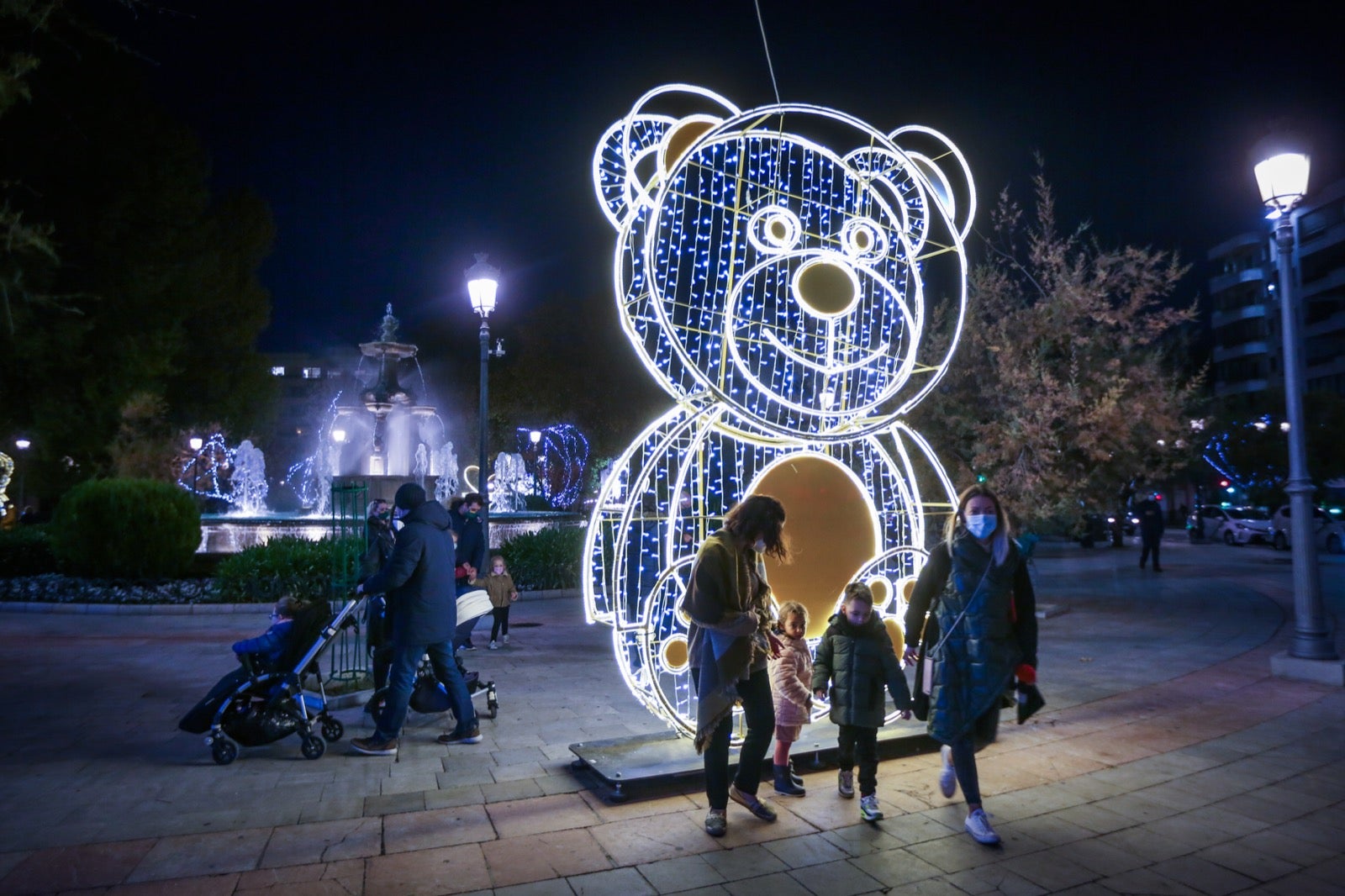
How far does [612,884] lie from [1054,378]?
35.2 ft

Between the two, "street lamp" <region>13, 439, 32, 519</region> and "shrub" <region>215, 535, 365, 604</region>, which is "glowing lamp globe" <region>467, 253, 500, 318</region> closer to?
"shrub" <region>215, 535, 365, 604</region>

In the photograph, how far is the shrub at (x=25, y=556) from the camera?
52.2 ft

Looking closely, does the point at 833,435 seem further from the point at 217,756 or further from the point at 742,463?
the point at 217,756

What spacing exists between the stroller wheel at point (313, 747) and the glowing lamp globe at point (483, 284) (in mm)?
7192

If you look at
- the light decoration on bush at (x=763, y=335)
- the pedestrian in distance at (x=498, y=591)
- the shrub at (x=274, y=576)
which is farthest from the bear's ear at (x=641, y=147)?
the shrub at (x=274, y=576)

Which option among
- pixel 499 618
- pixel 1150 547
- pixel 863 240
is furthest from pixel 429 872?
pixel 1150 547

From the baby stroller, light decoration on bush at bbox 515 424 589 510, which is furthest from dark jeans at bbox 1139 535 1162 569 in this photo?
light decoration on bush at bbox 515 424 589 510

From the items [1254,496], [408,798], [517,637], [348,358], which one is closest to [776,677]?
[408,798]

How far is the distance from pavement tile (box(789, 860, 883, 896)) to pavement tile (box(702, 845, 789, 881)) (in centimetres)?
11

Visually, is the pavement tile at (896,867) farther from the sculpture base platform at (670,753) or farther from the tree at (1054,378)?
the tree at (1054,378)

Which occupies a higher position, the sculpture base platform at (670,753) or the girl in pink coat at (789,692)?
the girl in pink coat at (789,692)

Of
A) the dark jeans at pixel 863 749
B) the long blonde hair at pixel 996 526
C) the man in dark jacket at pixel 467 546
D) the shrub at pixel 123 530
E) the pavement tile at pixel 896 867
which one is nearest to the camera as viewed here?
the pavement tile at pixel 896 867

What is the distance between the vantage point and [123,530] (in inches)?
575

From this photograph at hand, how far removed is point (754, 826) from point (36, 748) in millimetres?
4983
